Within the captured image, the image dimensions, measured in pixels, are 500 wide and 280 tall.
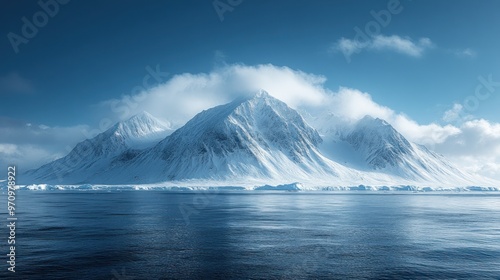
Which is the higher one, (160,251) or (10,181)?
(10,181)

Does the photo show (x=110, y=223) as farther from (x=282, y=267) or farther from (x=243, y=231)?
(x=282, y=267)

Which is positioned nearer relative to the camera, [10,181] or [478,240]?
[10,181]

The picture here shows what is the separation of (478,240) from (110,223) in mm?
46345

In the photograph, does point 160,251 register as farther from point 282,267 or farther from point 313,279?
point 313,279

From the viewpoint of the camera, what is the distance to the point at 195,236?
4412 centimetres

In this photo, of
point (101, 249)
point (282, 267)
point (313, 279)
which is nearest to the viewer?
point (313, 279)

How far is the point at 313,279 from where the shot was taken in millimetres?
26484

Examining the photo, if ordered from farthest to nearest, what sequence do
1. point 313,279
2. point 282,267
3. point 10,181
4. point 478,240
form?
1. point 478,240
2. point 10,181
3. point 282,267
4. point 313,279

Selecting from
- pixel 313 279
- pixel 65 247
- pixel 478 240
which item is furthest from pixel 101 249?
pixel 478 240

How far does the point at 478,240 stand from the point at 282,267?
25.9 metres

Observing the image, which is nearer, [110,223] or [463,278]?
[463,278]

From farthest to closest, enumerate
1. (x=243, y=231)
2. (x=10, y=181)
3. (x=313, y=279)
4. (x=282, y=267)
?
(x=243, y=231), (x=10, y=181), (x=282, y=267), (x=313, y=279)

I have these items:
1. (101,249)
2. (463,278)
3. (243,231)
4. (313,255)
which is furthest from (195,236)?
(463,278)

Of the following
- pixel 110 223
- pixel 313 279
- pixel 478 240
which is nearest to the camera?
pixel 313 279
